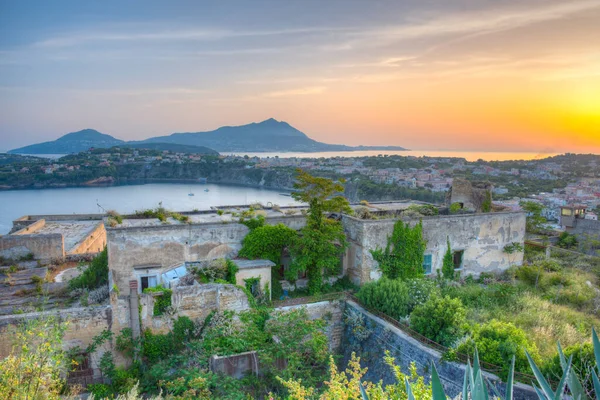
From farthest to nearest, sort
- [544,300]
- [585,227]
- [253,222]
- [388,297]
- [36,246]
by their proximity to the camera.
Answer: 1. [585,227]
2. [36,246]
3. [253,222]
4. [544,300]
5. [388,297]

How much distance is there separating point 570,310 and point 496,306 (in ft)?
7.01

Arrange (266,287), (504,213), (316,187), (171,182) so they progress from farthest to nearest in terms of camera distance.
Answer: (171,182)
(504,213)
(316,187)
(266,287)

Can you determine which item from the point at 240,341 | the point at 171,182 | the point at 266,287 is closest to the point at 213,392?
the point at 240,341

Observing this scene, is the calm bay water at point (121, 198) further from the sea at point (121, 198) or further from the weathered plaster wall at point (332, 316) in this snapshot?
the weathered plaster wall at point (332, 316)

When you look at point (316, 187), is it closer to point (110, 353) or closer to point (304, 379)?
point (304, 379)

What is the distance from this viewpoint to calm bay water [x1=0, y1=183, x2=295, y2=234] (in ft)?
179

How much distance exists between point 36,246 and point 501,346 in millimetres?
19144

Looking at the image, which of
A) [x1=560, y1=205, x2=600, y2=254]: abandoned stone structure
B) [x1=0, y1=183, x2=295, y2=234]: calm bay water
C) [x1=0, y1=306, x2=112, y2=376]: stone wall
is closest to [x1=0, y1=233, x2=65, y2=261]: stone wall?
[x1=0, y1=306, x2=112, y2=376]: stone wall

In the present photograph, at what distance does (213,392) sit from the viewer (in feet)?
30.0

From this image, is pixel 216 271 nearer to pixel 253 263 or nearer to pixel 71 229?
pixel 253 263

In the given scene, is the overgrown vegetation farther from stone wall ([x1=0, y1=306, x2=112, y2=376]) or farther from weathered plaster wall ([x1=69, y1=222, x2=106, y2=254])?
weathered plaster wall ([x1=69, y1=222, x2=106, y2=254])

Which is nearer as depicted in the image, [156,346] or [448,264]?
[156,346]

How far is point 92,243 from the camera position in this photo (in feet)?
72.5

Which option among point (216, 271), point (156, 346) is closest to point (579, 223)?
point (216, 271)
